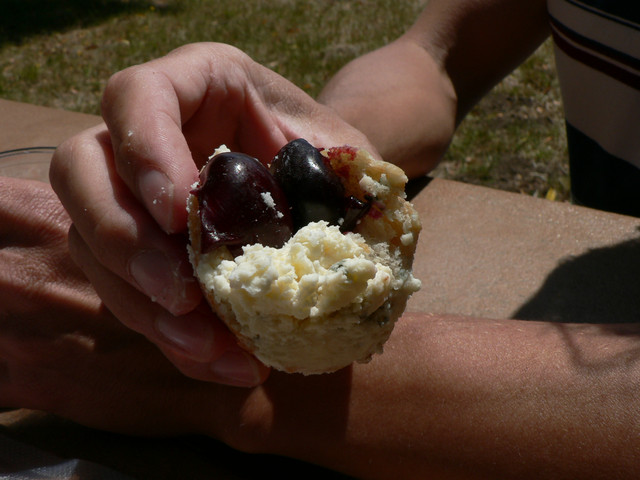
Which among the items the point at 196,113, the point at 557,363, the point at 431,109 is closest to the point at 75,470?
the point at 196,113

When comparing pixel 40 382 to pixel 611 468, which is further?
pixel 40 382

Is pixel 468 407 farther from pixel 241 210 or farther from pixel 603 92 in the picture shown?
pixel 603 92

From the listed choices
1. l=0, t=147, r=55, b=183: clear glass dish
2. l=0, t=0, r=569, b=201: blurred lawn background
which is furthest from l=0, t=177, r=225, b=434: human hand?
l=0, t=0, r=569, b=201: blurred lawn background

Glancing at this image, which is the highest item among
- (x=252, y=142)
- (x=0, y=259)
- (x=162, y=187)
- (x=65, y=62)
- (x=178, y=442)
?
(x=162, y=187)

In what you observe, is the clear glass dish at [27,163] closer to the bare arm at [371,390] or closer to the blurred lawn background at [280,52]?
the bare arm at [371,390]

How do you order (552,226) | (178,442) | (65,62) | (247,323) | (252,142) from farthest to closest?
(65,62) → (552,226) → (252,142) → (178,442) → (247,323)

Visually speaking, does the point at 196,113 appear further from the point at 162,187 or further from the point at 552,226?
the point at 552,226

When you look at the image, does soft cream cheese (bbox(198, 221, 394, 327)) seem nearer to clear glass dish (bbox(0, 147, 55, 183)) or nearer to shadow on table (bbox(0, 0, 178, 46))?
clear glass dish (bbox(0, 147, 55, 183))
